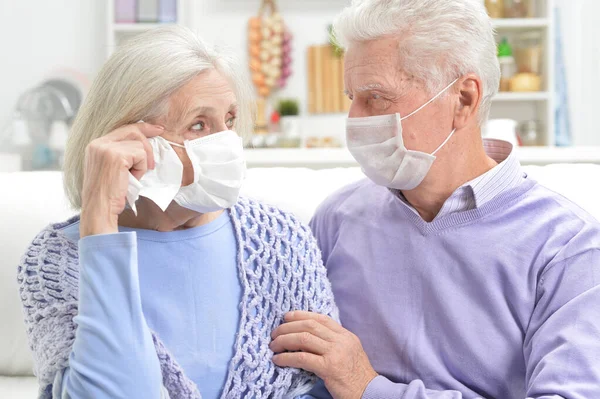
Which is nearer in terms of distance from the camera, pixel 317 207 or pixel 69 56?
pixel 317 207

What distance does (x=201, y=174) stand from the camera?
1.35 metres

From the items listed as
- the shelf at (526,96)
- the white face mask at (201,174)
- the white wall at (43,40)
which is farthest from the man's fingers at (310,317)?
the white wall at (43,40)

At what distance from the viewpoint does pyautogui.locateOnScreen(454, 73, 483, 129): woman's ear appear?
1.55m

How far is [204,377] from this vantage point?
1.37 metres

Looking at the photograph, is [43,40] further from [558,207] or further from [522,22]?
[558,207]

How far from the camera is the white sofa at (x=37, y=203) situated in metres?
1.78

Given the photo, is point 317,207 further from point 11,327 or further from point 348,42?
point 11,327

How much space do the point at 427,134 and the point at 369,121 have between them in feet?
0.40

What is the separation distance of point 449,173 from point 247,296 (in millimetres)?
493

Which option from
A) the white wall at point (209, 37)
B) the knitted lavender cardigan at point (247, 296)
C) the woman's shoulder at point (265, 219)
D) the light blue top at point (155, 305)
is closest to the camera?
the light blue top at point (155, 305)

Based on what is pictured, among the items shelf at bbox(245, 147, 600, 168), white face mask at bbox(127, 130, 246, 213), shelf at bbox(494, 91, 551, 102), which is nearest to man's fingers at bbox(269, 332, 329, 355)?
white face mask at bbox(127, 130, 246, 213)

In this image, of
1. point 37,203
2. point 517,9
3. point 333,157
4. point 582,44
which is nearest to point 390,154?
point 37,203

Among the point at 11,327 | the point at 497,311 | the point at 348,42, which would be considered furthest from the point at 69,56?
the point at 497,311

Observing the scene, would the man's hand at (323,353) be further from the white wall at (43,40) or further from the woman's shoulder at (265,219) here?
the white wall at (43,40)
